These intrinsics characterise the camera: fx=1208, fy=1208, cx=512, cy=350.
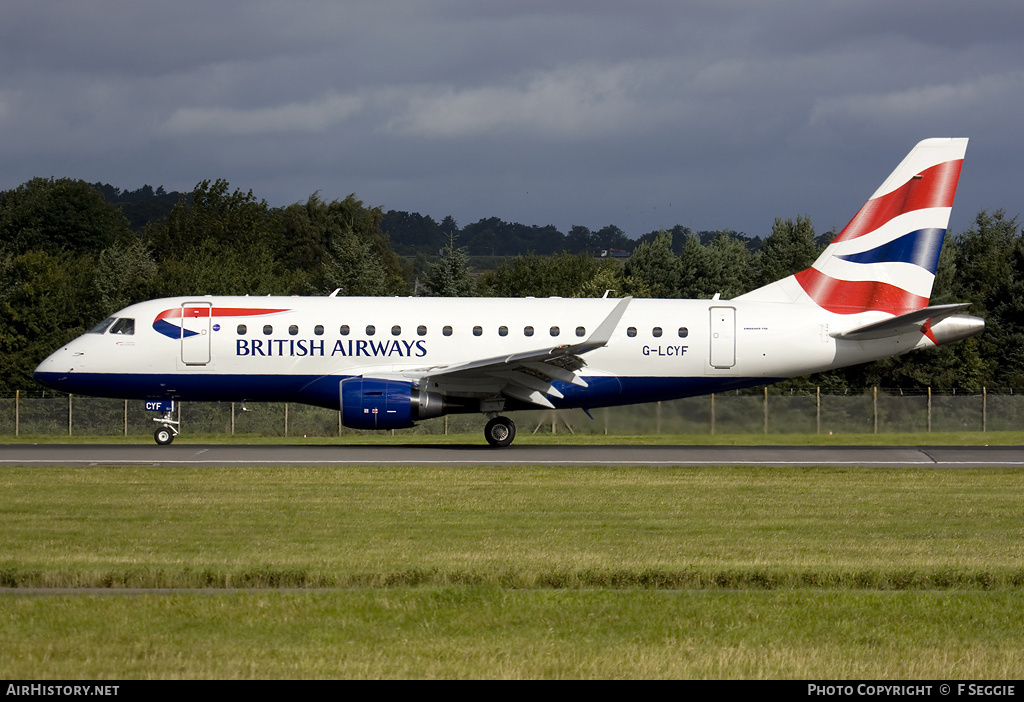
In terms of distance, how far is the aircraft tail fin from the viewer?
32.6 meters

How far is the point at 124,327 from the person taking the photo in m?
31.6

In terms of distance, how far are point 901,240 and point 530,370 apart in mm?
10974

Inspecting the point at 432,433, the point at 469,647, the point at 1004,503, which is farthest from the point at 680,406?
the point at 469,647

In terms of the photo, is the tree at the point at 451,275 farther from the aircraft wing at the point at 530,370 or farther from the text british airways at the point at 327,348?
the aircraft wing at the point at 530,370

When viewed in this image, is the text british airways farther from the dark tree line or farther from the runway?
the dark tree line

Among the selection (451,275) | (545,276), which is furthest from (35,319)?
(545,276)

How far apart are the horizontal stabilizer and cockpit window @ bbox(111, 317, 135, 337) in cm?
1855

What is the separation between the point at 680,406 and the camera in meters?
41.2

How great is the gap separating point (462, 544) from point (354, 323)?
54.5 ft

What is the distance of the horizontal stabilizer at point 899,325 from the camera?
1174 inches

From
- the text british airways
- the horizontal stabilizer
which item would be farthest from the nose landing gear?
the horizontal stabilizer

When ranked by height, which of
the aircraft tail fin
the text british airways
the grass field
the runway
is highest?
A: the aircraft tail fin

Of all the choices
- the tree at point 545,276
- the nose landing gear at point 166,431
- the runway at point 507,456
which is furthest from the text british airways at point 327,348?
the tree at point 545,276
